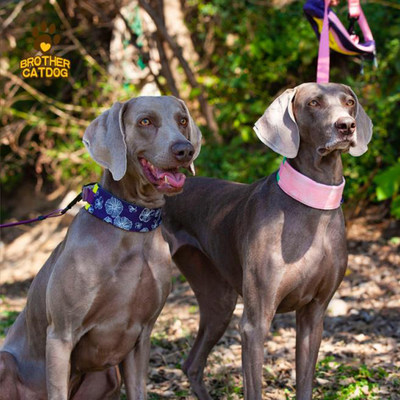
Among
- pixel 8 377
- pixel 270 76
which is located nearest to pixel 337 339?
pixel 8 377

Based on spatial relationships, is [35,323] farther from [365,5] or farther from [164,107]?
[365,5]

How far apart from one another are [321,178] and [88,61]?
622 cm

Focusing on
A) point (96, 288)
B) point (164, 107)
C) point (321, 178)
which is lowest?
point (96, 288)

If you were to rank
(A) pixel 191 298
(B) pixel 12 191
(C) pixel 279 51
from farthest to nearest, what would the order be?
(B) pixel 12 191
(C) pixel 279 51
(A) pixel 191 298

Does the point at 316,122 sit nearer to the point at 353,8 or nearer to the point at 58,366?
the point at 353,8

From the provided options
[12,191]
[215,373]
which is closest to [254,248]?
[215,373]

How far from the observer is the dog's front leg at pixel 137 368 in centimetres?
346

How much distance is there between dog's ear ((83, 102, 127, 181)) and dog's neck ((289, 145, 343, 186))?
88cm

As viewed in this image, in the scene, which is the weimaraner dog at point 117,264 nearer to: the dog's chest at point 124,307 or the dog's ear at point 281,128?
the dog's chest at point 124,307

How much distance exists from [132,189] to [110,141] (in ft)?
0.86

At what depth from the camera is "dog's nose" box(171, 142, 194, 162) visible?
10.2 feet

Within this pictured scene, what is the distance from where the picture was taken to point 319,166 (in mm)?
3432

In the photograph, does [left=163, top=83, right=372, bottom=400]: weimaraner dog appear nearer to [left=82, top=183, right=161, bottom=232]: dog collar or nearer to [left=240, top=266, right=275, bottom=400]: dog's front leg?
[left=240, top=266, right=275, bottom=400]: dog's front leg

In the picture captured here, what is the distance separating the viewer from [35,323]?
3523 millimetres
